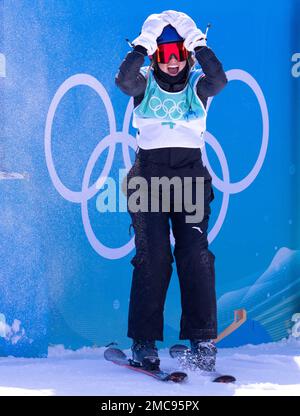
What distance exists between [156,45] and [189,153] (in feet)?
1.58

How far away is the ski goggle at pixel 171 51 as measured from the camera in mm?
3502

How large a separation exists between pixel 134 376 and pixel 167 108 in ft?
3.75

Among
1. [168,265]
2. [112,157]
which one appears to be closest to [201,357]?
[168,265]

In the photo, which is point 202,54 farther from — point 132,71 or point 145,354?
point 145,354

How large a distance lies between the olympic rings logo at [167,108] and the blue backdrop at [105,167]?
577 mm

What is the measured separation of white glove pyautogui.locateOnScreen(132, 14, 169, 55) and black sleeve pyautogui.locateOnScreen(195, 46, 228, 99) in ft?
0.59

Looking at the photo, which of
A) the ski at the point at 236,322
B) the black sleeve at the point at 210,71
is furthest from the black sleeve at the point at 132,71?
the ski at the point at 236,322

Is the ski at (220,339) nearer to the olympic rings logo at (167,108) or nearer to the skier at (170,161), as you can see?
the skier at (170,161)

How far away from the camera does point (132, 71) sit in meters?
3.38

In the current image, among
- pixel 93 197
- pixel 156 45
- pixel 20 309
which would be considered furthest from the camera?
pixel 93 197
